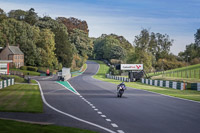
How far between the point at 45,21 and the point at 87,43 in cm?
2780

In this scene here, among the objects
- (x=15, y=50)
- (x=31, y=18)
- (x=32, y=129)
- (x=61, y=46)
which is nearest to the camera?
(x=32, y=129)

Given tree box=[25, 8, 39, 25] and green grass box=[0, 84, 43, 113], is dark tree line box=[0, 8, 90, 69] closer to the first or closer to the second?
tree box=[25, 8, 39, 25]

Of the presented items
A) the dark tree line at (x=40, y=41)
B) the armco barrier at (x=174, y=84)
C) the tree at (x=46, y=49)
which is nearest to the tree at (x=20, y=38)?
the dark tree line at (x=40, y=41)

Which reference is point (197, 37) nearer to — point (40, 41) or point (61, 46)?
point (61, 46)

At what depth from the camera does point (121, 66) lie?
72062 millimetres

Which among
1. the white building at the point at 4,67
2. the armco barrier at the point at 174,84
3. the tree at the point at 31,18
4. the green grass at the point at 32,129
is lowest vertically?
the green grass at the point at 32,129

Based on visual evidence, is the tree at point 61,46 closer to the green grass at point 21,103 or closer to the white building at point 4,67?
the white building at point 4,67

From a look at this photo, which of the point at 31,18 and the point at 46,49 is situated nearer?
the point at 46,49

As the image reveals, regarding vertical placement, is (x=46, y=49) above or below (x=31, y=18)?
below

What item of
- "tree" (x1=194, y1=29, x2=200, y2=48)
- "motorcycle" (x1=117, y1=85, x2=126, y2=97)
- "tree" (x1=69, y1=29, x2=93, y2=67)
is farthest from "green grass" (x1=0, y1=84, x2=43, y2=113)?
"tree" (x1=194, y1=29, x2=200, y2=48)

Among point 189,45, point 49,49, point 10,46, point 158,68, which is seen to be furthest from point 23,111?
point 189,45

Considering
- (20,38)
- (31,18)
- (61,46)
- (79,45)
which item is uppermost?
(31,18)

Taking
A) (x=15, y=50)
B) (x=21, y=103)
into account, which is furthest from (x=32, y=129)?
(x=15, y=50)

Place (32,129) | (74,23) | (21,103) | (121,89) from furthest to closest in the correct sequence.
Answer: (74,23) → (121,89) → (21,103) → (32,129)
